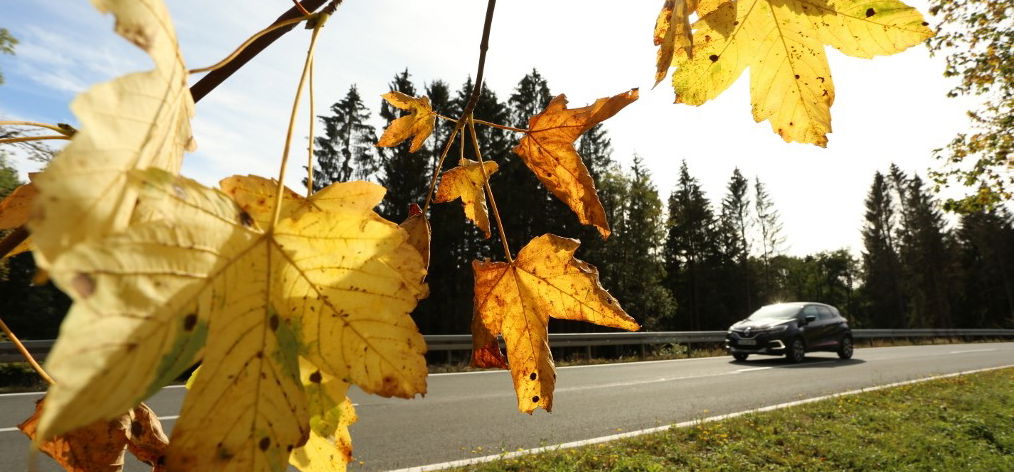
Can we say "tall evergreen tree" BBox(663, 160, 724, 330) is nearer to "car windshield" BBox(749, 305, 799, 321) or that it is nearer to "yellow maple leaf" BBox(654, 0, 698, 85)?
"car windshield" BBox(749, 305, 799, 321)

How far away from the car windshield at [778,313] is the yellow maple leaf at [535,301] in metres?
13.9

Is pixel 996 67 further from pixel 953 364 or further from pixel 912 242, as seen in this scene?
pixel 912 242

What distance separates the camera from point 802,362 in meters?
13.4

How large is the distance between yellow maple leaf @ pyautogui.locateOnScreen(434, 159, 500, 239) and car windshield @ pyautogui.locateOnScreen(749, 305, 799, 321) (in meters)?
14.0

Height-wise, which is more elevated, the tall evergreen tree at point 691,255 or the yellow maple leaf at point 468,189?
the tall evergreen tree at point 691,255

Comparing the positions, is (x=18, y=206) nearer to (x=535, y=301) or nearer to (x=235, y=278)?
(x=235, y=278)

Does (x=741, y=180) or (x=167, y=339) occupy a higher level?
(x=741, y=180)

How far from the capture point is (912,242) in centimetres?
3969

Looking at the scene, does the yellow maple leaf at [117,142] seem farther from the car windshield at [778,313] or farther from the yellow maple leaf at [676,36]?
the car windshield at [778,313]

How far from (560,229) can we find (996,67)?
15254 mm

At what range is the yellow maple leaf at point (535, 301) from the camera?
0.61 metres

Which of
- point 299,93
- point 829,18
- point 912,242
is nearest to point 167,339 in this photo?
point 299,93

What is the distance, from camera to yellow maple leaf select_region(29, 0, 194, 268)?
198 millimetres

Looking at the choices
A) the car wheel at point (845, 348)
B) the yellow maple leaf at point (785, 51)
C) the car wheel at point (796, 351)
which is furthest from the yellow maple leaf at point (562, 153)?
the car wheel at point (845, 348)
